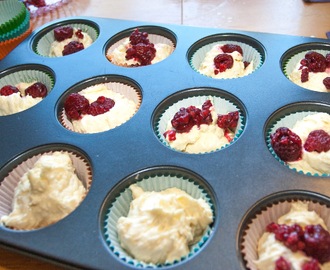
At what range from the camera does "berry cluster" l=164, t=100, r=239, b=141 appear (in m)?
1.89

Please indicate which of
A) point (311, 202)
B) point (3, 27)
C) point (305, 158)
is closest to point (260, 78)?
point (305, 158)

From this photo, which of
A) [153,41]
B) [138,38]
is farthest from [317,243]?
[153,41]

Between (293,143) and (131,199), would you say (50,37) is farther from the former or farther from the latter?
(293,143)

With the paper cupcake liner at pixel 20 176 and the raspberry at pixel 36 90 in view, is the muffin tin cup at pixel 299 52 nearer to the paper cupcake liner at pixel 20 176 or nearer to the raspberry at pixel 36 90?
the paper cupcake liner at pixel 20 176

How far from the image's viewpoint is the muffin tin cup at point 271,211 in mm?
1426

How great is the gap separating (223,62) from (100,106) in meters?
0.78

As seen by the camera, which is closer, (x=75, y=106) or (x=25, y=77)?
(x=75, y=106)

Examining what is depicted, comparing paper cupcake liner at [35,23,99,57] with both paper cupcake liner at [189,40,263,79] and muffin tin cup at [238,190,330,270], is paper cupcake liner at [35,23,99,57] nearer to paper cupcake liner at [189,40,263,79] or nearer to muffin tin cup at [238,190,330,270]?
paper cupcake liner at [189,40,263,79]

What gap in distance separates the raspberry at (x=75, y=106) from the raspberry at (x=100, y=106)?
0.03 metres

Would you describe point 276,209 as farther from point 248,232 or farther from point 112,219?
point 112,219

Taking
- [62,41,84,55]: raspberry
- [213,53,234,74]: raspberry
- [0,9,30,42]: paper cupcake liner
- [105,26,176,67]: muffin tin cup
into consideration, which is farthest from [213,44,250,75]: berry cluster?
[0,9,30,42]: paper cupcake liner

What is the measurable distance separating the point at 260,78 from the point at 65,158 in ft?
3.63

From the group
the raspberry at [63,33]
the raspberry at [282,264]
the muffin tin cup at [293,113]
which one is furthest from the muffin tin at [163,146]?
the raspberry at [63,33]

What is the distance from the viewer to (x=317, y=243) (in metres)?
1.27
